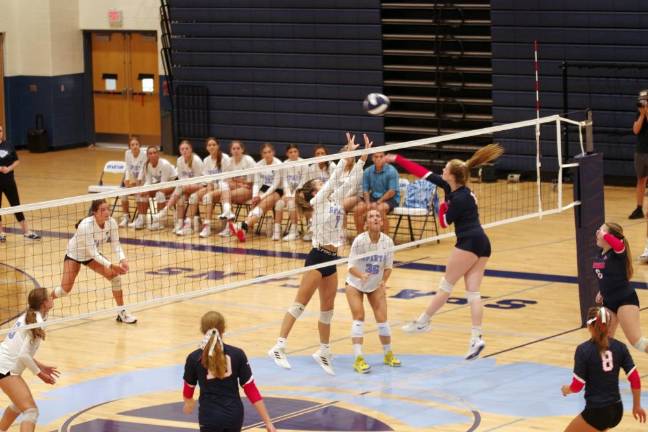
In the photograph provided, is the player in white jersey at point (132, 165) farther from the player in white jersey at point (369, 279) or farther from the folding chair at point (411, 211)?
the player in white jersey at point (369, 279)

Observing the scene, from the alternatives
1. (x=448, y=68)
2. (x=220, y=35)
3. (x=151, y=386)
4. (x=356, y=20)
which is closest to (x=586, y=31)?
(x=448, y=68)

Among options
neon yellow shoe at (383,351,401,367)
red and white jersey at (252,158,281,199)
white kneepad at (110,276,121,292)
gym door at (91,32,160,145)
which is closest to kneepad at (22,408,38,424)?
neon yellow shoe at (383,351,401,367)

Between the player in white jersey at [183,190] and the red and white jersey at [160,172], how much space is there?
175mm

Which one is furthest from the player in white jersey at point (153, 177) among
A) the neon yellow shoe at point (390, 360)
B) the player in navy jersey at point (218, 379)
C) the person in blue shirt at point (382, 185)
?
the player in navy jersey at point (218, 379)

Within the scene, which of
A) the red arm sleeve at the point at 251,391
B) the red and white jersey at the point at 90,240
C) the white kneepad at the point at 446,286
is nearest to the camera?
the red arm sleeve at the point at 251,391

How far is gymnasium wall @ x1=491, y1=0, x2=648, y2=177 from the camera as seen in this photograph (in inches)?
934

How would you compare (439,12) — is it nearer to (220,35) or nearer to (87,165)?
(220,35)

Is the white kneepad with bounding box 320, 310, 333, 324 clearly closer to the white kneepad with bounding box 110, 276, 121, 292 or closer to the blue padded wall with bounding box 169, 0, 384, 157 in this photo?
the white kneepad with bounding box 110, 276, 121, 292

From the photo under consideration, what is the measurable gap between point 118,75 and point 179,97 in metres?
3.46

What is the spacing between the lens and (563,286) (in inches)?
667

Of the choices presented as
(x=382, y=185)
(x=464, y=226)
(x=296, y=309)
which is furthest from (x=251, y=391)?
(x=382, y=185)

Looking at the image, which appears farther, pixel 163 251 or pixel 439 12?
pixel 439 12

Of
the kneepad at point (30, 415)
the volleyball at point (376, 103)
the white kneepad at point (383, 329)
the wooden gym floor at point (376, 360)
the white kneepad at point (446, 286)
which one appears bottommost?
the wooden gym floor at point (376, 360)

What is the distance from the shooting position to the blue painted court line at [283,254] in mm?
17391
